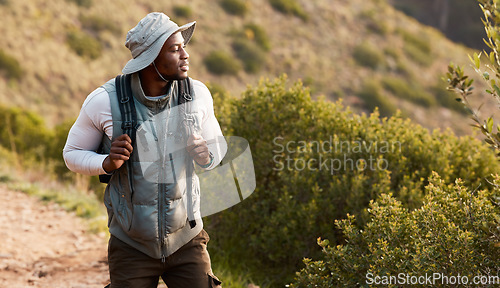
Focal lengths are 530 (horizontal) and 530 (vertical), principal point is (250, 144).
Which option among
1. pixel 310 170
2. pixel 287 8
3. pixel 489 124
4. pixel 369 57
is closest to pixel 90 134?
pixel 489 124

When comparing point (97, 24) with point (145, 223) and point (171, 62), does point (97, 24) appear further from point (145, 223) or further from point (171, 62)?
point (145, 223)

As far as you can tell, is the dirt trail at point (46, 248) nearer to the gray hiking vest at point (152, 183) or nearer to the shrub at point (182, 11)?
the gray hiking vest at point (152, 183)

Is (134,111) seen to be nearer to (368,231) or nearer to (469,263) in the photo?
(368,231)

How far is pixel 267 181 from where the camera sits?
4918 millimetres

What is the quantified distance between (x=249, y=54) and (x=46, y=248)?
23.2m

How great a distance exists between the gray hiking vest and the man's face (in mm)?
89

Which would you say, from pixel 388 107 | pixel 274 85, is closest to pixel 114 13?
pixel 388 107

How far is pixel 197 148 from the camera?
2389 mm

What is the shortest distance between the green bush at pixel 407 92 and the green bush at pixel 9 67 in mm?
18049

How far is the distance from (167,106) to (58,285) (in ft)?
9.16

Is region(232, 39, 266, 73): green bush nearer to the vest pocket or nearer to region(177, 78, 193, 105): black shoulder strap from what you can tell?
region(177, 78, 193, 105): black shoulder strap

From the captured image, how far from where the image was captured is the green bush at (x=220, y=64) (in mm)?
26141

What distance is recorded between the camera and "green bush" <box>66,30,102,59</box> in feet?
74.8

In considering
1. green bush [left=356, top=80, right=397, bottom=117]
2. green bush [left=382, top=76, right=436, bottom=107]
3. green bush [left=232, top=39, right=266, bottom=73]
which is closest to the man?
green bush [left=356, top=80, right=397, bottom=117]
